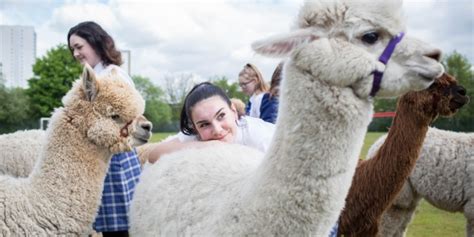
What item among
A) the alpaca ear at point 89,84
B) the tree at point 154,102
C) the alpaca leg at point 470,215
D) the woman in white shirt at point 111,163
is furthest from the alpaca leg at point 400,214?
the tree at point 154,102

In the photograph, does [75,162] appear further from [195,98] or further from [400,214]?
[400,214]

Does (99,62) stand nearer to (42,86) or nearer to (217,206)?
(217,206)

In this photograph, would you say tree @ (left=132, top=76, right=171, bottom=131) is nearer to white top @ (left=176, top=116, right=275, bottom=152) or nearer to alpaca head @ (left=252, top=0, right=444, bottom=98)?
white top @ (left=176, top=116, right=275, bottom=152)

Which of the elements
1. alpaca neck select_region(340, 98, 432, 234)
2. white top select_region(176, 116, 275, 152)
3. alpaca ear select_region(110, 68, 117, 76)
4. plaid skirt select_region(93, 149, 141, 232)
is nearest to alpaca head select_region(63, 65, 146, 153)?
alpaca ear select_region(110, 68, 117, 76)

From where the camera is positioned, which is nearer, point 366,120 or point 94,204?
point 366,120

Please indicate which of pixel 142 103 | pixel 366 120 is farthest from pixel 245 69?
pixel 366 120

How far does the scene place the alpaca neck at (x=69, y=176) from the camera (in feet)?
9.04

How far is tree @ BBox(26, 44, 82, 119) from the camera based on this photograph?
44.3 metres

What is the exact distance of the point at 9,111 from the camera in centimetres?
4041

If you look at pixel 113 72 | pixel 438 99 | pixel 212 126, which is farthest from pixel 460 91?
pixel 113 72

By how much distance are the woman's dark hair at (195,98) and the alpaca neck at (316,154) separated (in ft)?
3.85

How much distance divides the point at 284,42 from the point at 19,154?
4327 mm

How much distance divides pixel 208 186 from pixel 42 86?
46.6 m

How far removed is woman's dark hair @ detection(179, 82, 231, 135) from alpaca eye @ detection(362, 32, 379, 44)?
4.30ft
